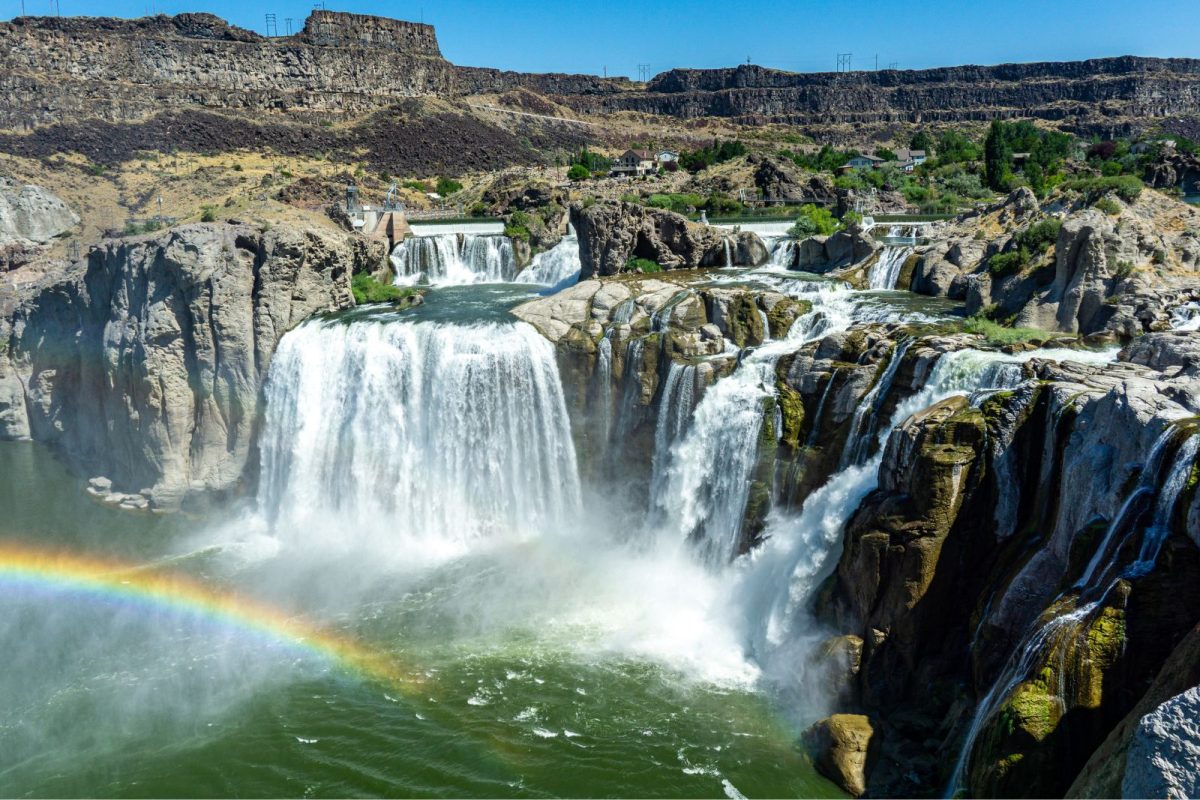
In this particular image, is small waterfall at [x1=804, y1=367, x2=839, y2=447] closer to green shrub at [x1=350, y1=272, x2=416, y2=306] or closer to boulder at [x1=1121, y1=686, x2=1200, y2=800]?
boulder at [x1=1121, y1=686, x2=1200, y2=800]

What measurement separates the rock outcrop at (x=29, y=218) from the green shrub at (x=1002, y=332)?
45.8m

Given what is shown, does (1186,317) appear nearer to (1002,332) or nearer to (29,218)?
(1002,332)

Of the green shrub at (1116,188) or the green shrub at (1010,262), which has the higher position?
the green shrub at (1116,188)

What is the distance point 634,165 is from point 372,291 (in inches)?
1755

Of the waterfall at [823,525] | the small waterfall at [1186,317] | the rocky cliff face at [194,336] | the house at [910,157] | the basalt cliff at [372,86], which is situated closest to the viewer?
the waterfall at [823,525]

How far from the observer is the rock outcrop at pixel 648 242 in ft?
103

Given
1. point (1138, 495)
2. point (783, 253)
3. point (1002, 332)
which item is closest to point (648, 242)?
point (783, 253)

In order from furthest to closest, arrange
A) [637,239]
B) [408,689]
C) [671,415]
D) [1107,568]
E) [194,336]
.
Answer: [637,239] → [194,336] → [671,415] → [408,689] → [1107,568]

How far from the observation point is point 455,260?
1449 inches

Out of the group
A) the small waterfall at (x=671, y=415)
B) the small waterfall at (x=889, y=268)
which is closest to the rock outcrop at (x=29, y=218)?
the small waterfall at (x=671, y=415)

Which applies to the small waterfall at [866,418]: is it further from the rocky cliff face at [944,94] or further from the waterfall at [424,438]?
the rocky cliff face at [944,94]

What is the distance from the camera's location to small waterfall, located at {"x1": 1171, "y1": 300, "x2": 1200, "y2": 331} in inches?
673

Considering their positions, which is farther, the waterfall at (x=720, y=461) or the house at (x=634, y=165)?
the house at (x=634, y=165)

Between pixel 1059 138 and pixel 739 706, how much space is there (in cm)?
7175
